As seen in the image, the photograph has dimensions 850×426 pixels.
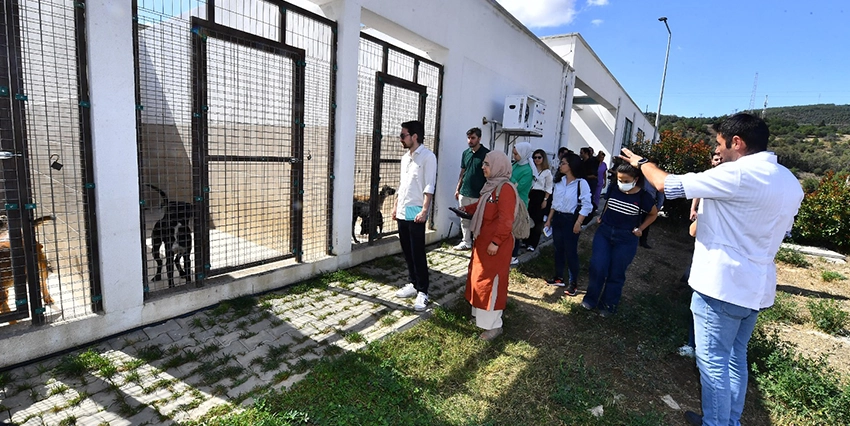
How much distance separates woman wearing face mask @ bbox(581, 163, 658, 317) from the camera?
4180 millimetres

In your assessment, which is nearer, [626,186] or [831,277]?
[626,186]

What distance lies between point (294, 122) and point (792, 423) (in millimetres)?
5115

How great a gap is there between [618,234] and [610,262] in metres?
0.37

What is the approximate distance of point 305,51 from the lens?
4480mm

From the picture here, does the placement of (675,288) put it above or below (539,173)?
below

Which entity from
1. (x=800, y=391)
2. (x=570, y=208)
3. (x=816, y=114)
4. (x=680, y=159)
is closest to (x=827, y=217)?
(x=680, y=159)

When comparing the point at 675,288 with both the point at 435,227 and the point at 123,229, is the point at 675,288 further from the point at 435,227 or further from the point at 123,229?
the point at 123,229

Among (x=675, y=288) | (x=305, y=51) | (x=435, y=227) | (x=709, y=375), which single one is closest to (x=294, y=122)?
(x=305, y=51)

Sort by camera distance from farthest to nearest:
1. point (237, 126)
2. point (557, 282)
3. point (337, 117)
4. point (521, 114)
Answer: point (521, 114) → point (557, 282) → point (337, 117) → point (237, 126)

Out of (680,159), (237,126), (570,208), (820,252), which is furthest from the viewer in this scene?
(680,159)

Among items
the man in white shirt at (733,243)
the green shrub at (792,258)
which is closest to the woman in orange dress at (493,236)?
the man in white shirt at (733,243)

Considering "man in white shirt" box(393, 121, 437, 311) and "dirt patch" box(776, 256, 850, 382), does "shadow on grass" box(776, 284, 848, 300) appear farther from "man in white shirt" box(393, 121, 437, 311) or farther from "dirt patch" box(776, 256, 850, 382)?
"man in white shirt" box(393, 121, 437, 311)

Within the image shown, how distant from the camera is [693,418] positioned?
2875 mm

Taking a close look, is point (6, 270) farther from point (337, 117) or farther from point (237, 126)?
point (337, 117)
